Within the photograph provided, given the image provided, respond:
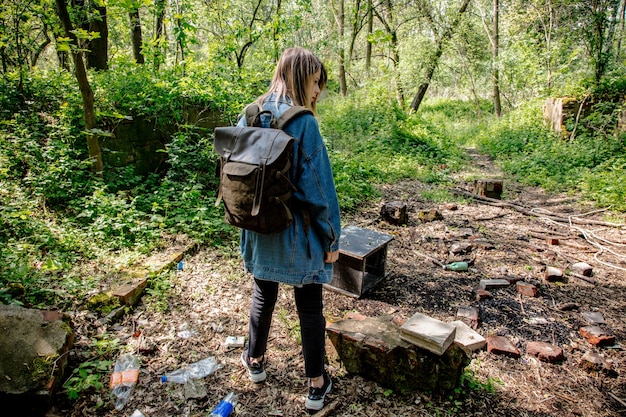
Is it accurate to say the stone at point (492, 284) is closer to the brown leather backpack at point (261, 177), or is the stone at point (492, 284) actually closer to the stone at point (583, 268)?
the stone at point (583, 268)

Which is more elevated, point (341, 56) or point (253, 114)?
point (341, 56)

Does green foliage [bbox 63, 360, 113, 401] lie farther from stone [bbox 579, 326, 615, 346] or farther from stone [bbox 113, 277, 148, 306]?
stone [bbox 579, 326, 615, 346]

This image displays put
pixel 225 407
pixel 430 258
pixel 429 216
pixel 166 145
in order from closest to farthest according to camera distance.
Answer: pixel 225 407
pixel 430 258
pixel 166 145
pixel 429 216

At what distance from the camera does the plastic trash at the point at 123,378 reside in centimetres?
235

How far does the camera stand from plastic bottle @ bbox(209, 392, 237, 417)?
89.0 inches

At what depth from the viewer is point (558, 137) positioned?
973 centimetres

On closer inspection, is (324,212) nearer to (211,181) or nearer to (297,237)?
(297,237)

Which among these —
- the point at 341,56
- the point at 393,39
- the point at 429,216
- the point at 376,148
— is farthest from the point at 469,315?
the point at 393,39

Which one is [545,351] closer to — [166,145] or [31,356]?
[31,356]

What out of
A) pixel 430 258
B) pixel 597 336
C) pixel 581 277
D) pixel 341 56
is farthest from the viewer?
pixel 341 56

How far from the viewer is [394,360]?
2.47 meters

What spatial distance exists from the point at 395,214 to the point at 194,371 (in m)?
3.74

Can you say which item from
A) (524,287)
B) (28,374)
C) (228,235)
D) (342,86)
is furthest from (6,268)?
(342,86)

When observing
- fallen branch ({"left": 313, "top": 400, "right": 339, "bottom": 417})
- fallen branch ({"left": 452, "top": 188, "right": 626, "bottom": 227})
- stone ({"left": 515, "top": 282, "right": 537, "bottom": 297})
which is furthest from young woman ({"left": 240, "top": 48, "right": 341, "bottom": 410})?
fallen branch ({"left": 452, "top": 188, "right": 626, "bottom": 227})
